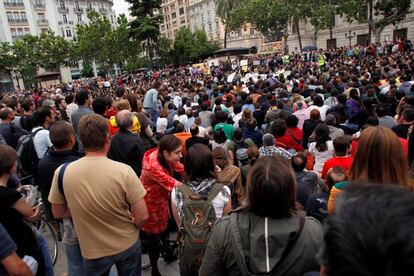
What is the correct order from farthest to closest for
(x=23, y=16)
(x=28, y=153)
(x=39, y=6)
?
1. (x=39, y=6)
2. (x=23, y=16)
3. (x=28, y=153)

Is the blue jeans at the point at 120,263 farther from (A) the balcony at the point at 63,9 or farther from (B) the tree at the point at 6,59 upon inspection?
(A) the balcony at the point at 63,9

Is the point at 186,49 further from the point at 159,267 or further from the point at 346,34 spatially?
the point at 159,267

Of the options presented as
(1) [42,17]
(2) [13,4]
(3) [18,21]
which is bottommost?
(3) [18,21]

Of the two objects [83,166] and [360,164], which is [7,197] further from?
[360,164]

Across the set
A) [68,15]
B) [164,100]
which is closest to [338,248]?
[164,100]

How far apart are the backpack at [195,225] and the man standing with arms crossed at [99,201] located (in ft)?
1.17

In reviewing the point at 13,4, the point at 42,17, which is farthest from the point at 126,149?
the point at 42,17

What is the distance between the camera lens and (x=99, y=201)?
2.68m

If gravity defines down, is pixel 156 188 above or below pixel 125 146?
below

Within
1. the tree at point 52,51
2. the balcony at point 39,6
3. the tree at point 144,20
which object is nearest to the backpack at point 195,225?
the tree at point 144,20

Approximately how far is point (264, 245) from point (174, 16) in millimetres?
100972

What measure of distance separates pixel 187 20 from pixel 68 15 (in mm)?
30805

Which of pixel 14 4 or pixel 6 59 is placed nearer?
pixel 6 59

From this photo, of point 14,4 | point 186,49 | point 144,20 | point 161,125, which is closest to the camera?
point 161,125
